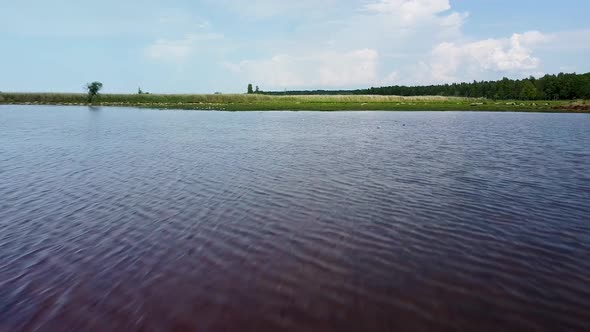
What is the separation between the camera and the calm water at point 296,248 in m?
7.99

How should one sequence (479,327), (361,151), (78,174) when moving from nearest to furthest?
(479,327)
(78,174)
(361,151)

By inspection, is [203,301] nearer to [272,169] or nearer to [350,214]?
[350,214]

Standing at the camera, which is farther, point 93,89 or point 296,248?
point 93,89

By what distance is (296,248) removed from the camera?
36.8 feet

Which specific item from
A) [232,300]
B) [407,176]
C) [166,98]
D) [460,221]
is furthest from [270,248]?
[166,98]

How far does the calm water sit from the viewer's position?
7.99 metres

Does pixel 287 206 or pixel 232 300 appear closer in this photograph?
pixel 232 300

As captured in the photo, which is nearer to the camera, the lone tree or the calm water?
the calm water

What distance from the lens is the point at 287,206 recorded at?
15320mm

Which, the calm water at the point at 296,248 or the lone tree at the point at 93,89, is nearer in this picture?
the calm water at the point at 296,248

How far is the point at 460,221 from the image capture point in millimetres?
13344

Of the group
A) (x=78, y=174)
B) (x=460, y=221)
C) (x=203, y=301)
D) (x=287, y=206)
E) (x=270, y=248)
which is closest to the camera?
(x=203, y=301)

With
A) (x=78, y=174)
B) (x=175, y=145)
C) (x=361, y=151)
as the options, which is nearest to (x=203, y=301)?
(x=78, y=174)

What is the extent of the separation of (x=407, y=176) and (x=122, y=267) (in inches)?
572
